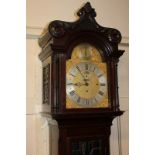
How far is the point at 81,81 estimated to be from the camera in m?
1.58

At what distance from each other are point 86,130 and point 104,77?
373 mm

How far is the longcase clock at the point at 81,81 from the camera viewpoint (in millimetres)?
1487

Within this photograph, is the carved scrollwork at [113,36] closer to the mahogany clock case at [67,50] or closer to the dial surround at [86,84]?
the mahogany clock case at [67,50]

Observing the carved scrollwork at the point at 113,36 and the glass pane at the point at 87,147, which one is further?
the carved scrollwork at the point at 113,36

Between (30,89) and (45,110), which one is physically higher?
(30,89)

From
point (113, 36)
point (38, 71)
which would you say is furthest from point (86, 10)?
point (38, 71)

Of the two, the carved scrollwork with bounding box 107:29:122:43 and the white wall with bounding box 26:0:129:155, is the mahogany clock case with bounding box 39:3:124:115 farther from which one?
the white wall with bounding box 26:0:129:155

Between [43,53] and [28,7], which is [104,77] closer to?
[43,53]

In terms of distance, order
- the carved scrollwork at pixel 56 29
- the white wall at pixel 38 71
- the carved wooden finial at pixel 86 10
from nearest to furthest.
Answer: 1. the carved scrollwork at pixel 56 29
2. the carved wooden finial at pixel 86 10
3. the white wall at pixel 38 71

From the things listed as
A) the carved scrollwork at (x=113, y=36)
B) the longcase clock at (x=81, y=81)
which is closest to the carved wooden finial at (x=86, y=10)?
the longcase clock at (x=81, y=81)

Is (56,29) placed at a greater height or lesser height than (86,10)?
lesser

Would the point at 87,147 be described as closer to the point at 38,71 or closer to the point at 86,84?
the point at 86,84

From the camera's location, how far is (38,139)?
1789 mm
